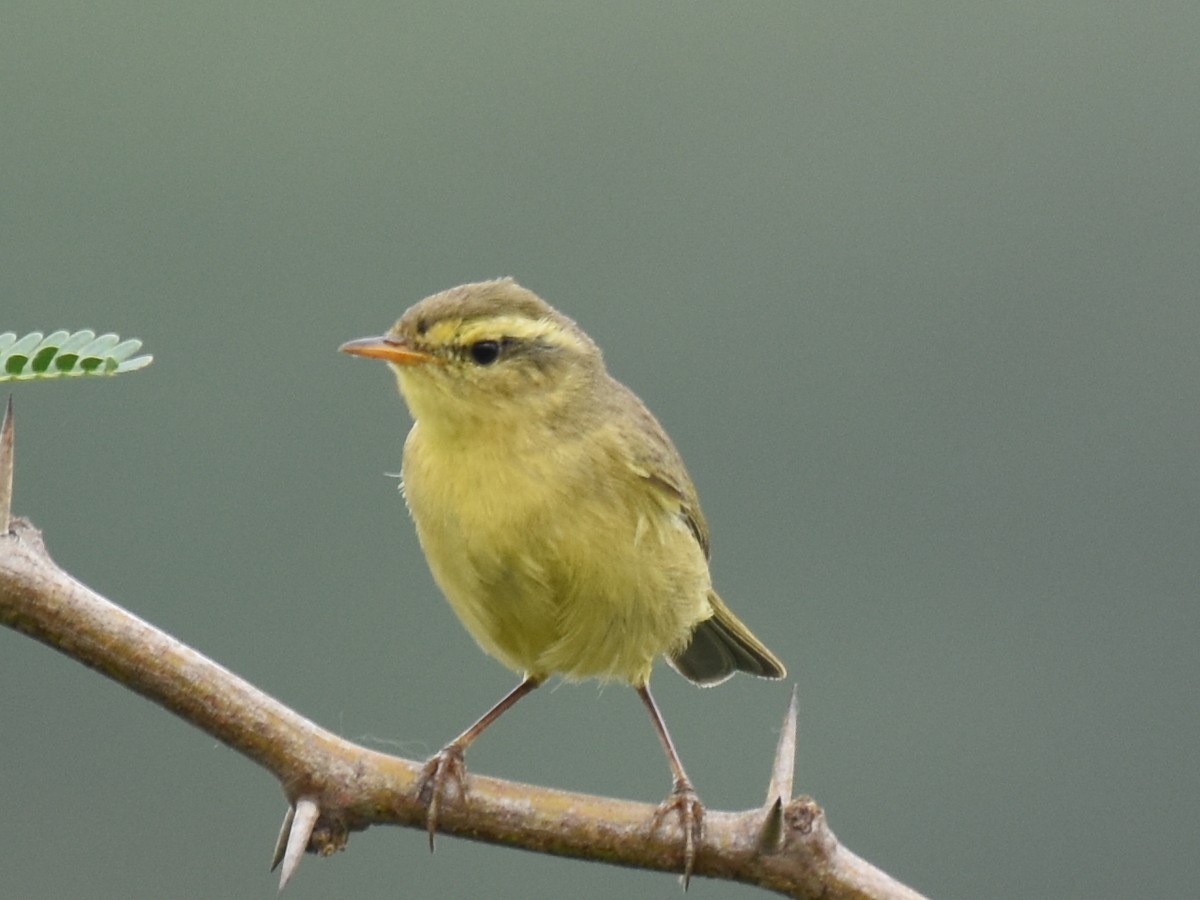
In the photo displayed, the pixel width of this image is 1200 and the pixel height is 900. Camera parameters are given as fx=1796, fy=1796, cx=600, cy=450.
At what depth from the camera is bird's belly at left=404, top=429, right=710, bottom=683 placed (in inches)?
174

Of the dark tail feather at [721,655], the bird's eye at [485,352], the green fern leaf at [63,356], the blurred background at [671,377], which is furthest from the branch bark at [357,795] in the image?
the blurred background at [671,377]

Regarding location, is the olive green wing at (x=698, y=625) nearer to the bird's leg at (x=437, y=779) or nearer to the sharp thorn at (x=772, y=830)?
the bird's leg at (x=437, y=779)

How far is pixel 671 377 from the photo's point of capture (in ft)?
82.1

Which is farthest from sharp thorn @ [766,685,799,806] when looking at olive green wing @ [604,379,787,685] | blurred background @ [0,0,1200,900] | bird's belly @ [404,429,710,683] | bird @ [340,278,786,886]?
blurred background @ [0,0,1200,900]

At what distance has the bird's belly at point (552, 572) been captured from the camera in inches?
174

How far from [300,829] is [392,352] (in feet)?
5.75

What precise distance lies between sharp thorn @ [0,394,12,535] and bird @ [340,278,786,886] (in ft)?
4.92

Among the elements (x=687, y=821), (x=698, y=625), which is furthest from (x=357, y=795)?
(x=698, y=625)

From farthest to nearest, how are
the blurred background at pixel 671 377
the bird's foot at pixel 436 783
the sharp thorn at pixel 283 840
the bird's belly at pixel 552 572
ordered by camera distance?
the blurred background at pixel 671 377
the bird's belly at pixel 552 572
the bird's foot at pixel 436 783
the sharp thorn at pixel 283 840

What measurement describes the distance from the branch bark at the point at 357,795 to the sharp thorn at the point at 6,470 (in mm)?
46

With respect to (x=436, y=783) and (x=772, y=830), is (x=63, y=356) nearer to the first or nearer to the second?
(x=436, y=783)

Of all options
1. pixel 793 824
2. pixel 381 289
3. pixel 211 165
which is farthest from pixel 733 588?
pixel 793 824

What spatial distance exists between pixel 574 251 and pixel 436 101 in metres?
5.45

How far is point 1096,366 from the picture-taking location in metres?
27.2
